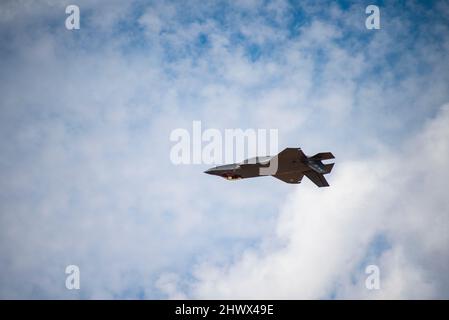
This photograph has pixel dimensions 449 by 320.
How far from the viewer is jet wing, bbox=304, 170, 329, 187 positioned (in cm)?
4853

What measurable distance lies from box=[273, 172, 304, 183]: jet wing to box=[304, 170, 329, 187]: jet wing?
0.95m

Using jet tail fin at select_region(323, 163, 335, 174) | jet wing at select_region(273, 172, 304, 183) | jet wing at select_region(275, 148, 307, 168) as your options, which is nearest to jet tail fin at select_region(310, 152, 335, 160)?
jet wing at select_region(275, 148, 307, 168)

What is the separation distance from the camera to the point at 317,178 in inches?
1939

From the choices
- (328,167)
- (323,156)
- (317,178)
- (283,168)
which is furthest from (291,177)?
(323,156)

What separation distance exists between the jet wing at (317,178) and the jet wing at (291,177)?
950mm

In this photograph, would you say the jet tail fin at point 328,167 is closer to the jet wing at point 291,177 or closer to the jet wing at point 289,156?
the jet wing at point 291,177

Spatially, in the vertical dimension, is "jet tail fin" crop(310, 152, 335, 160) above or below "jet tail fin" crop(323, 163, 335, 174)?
above

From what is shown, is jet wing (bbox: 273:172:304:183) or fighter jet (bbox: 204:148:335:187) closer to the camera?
fighter jet (bbox: 204:148:335:187)

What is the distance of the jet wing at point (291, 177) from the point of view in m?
48.8

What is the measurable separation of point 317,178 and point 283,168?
5.38 metres

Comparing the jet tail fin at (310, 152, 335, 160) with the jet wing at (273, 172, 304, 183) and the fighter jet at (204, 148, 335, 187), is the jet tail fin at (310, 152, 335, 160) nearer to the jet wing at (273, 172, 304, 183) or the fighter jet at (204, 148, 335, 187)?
the fighter jet at (204, 148, 335, 187)
